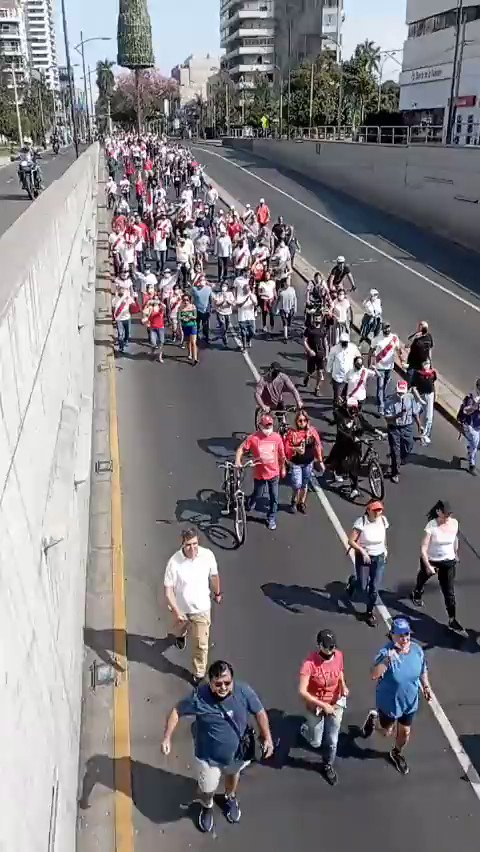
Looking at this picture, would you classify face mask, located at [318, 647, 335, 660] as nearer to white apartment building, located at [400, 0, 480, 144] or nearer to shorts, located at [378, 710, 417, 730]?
shorts, located at [378, 710, 417, 730]

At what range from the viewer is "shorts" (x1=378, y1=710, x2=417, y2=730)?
6133mm

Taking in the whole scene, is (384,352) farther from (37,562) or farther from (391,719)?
(37,562)

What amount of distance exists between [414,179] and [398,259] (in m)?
9.65

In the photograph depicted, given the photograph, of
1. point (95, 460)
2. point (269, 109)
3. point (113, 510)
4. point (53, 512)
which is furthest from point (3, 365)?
point (269, 109)

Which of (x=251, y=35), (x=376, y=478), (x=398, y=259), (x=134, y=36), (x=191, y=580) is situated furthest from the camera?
(x=251, y=35)

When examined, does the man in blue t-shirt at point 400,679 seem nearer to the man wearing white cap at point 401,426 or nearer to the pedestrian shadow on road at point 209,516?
the pedestrian shadow on road at point 209,516

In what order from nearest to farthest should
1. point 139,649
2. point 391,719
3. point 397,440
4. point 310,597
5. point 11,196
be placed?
point 391,719, point 139,649, point 310,597, point 397,440, point 11,196

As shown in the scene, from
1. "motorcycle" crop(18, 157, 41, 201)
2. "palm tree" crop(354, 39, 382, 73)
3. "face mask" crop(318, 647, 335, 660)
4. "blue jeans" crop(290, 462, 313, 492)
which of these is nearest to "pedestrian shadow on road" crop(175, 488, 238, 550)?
"blue jeans" crop(290, 462, 313, 492)

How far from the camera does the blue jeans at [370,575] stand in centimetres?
785

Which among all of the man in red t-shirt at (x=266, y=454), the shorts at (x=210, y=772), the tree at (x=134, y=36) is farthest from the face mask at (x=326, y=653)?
the tree at (x=134, y=36)

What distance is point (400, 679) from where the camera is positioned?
19.6 ft

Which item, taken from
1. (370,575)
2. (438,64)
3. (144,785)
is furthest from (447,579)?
(438,64)

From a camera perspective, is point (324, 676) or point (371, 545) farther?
point (371, 545)

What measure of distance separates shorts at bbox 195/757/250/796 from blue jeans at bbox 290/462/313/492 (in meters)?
4.69
